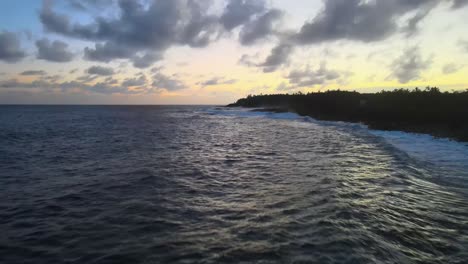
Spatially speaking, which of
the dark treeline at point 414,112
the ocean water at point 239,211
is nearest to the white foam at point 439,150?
the ocean water at point 239,211

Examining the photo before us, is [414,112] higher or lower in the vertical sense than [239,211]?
higher

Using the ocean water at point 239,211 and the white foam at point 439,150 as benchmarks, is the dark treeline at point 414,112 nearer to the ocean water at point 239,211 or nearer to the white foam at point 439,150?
the white foam at point 439,150

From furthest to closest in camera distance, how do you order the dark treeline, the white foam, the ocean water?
the dark treeline → the white foam → the ocean water

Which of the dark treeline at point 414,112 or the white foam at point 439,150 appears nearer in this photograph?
the white foam at point 439,150

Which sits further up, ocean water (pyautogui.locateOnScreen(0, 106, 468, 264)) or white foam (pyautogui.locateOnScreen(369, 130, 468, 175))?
white foam (pyautogui.locateOnScreen(369, 130, 468, 175))

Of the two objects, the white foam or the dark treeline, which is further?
the dark treeline

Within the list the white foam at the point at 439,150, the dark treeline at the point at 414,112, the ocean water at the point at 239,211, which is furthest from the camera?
the dark treeline at the point at 414,112

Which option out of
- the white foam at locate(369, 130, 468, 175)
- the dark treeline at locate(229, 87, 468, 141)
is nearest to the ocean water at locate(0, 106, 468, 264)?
the white foam at locate(369, 130, 468, 175)

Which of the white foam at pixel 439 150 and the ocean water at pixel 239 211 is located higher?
the white foam at pixel 439 150

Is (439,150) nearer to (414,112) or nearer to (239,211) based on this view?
(414,112)

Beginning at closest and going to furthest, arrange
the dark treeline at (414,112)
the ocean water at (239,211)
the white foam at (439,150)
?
the ocean water at (239,211) < the white foam at (439,150) < the dark treeline at (414,112)

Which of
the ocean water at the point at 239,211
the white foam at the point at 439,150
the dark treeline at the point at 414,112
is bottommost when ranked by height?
the ocean water at the point at 239,211

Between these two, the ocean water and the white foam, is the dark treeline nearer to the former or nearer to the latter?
the white foam

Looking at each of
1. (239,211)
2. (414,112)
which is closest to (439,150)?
(414,112)
